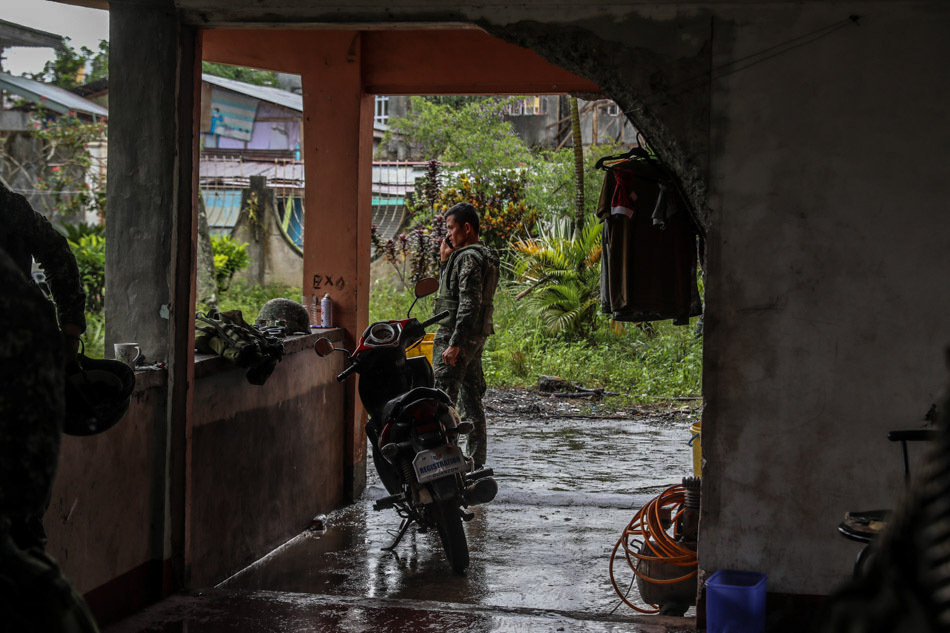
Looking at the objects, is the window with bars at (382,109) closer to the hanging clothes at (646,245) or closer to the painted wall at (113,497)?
the hanging clothes at (646,245)

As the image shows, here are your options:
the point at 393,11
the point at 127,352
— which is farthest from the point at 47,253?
the point at 393,11

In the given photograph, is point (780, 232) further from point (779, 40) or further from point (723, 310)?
point (779, 40)

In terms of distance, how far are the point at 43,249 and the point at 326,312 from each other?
3413mm

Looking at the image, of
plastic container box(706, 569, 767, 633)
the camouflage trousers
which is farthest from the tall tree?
plastic container box(706, 569, 767, 633)

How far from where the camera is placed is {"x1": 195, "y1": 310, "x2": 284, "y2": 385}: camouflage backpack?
5098 millimetres

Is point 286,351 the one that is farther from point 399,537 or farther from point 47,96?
point 47,96

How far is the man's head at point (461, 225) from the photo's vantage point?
22.8 ft

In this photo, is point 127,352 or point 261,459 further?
point 261,459

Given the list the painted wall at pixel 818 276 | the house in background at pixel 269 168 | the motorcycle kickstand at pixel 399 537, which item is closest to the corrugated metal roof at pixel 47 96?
the house in background at pixel 269 168

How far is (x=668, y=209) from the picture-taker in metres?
4.73

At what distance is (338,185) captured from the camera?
22.6 feet

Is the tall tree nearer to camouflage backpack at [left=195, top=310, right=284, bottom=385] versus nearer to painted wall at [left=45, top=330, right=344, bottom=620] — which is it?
painted wall at [left=45, top=330, right=344, bottom=620]

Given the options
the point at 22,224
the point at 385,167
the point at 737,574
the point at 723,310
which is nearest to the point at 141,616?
the point at 22,224

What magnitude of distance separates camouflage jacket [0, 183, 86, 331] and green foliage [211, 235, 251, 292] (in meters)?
12.5
